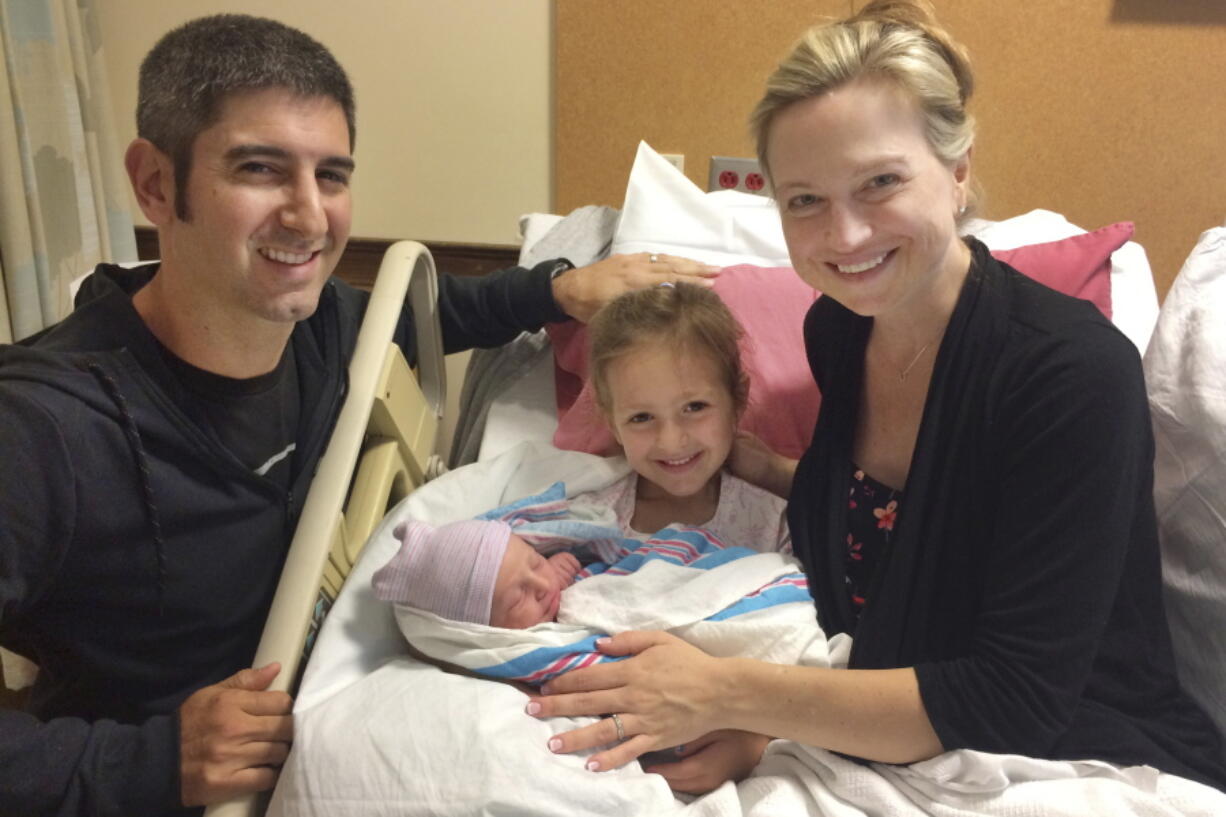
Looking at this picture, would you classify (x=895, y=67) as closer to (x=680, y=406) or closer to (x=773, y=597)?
(x=680, y=406)

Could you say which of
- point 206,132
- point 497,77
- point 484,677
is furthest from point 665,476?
point 497,77

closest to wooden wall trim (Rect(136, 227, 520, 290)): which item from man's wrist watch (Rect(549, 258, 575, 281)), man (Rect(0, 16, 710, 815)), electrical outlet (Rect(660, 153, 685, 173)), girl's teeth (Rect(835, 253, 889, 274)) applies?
electrical outlet (Rect(660, 153, 685, 173))

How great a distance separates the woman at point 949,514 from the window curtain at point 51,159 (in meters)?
1.80

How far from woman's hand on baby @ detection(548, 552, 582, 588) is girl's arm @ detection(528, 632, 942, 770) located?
0.67 ft

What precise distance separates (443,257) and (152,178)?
1.46m

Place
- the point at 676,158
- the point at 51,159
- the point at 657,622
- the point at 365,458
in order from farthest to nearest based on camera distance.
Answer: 1. the point at 676,158
2. the point at 51,159
3. the point at 365,458
4. the point at 657,622

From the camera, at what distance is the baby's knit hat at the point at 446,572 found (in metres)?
1.19

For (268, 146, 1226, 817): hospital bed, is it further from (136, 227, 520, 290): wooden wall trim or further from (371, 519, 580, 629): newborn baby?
(136, 227, 520, 290): wooden wall trim

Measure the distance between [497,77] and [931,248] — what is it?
1.66 meters

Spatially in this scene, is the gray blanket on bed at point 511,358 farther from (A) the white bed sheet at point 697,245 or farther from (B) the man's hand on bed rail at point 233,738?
(B) the man's hand on bed rail at point 233,738

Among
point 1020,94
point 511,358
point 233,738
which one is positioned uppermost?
point 1020,94

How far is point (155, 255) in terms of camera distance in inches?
111

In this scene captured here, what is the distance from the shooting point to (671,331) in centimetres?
145

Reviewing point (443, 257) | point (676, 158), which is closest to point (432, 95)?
point (443, 257)
